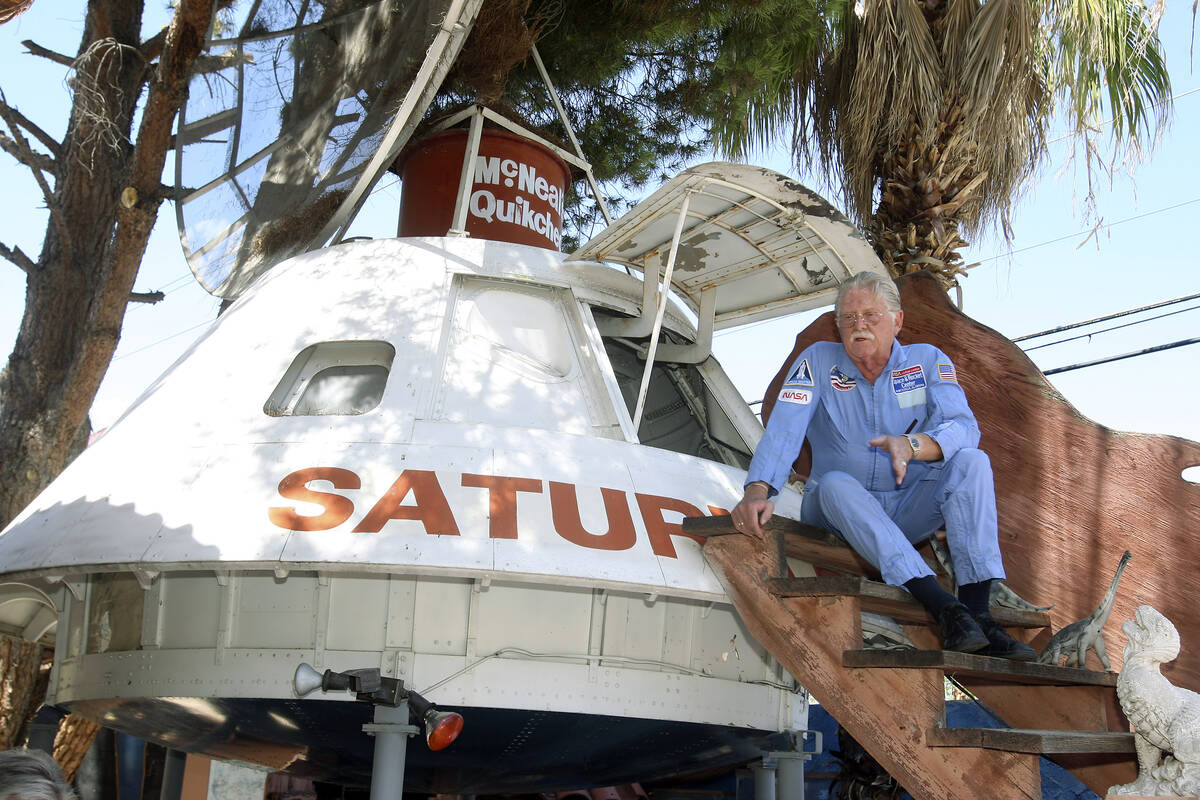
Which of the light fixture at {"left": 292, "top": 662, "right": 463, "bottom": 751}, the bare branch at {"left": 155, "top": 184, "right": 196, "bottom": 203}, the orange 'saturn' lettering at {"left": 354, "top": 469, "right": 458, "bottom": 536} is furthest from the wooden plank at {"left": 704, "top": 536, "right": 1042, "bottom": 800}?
the bare branch at {"left": 155, "top": 184, "right": 196, "bottom": 203}

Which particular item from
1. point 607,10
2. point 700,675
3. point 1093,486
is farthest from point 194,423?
point 607,10

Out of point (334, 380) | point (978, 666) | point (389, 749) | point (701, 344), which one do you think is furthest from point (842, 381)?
point (334, 380)

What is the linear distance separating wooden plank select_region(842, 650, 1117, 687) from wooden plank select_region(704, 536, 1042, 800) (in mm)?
87

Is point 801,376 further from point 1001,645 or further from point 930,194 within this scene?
point 930,194

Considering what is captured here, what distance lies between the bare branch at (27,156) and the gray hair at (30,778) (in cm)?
705

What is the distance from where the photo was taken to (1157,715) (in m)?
3.65

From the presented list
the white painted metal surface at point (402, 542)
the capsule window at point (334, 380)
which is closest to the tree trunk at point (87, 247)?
the white painted metal surface at point (402, 542)

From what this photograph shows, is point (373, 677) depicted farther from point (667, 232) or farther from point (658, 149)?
point (658, 149)

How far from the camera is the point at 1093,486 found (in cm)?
556

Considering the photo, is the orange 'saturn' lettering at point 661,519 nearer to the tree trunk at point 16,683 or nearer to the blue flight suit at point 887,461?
the blue flight suit at point 887,461

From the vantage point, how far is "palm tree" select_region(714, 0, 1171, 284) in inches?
344

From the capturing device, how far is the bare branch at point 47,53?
8070 millimetres

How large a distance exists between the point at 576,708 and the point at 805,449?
2.25m

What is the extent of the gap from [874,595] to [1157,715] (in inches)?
40.3
